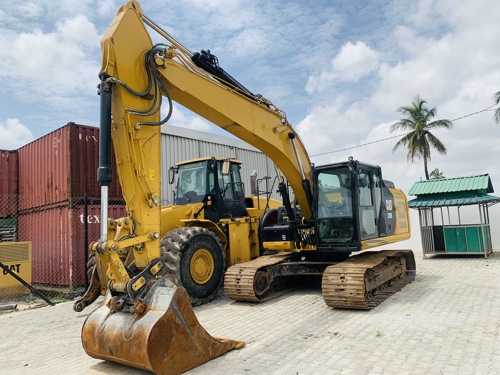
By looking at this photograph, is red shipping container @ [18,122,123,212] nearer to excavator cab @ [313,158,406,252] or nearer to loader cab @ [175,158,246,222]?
loader cab @ [175,158,246,222]

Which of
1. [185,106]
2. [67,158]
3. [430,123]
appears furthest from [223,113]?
[430,123]

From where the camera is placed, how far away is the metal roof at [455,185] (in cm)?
1333

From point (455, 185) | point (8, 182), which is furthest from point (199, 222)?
point (455, 185)

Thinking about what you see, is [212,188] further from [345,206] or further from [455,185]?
[455,185]

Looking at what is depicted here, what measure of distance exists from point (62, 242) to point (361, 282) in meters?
7.68

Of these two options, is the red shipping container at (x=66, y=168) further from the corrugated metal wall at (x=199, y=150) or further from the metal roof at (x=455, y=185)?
the metal roof at (x=455, y=185)

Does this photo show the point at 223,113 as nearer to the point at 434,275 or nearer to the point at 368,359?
the point at 368,359

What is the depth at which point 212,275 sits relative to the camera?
772 cm

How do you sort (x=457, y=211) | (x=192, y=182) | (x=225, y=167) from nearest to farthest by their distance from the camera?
(x=225, y=167), (x=192, y=182), (x=457, y=211)

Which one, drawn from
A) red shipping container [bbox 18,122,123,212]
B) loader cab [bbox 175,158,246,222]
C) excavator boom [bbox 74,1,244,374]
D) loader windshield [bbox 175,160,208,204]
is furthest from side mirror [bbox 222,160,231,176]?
red shipping container [bbox 18,122,123,212]

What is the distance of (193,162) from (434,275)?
646cm

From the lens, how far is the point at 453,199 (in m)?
13.5

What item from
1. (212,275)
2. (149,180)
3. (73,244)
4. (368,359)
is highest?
(149,180)

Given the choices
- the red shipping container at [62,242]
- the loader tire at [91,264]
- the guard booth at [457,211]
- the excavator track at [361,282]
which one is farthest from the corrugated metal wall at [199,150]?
the guard booth at [457,211]
